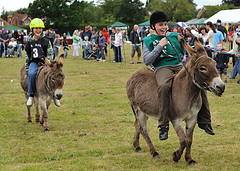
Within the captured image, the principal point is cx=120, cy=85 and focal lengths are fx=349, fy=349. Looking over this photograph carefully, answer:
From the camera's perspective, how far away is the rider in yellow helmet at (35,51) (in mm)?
9023

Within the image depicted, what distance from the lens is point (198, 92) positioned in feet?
17.7

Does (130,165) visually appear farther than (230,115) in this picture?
No

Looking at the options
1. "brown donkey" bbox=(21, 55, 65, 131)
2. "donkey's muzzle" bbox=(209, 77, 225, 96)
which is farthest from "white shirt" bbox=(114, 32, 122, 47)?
"donkey's muzzle" bbox=(209, 77, 225, 96)

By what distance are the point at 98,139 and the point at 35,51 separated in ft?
10.1

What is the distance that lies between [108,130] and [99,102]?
12.1 ft

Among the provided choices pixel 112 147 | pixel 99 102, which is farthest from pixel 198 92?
pixel 99 102

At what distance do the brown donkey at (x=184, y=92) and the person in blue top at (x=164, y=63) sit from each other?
144mm

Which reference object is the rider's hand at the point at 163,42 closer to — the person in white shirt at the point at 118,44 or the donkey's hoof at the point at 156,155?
the donkey's hoof at the point at 156,155

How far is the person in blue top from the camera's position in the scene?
5516 millimetres

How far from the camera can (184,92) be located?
5410 mm

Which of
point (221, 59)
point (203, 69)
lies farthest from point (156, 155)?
point (221, 59)

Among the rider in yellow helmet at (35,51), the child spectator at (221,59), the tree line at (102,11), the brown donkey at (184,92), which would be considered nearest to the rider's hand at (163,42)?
the brown donkey at (184,92)

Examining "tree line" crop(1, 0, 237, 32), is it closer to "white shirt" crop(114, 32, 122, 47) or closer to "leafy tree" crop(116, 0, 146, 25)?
"leafy tree" crop(116, 0, 146, 25)

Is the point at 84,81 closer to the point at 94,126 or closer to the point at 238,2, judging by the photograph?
the point at 94,126
